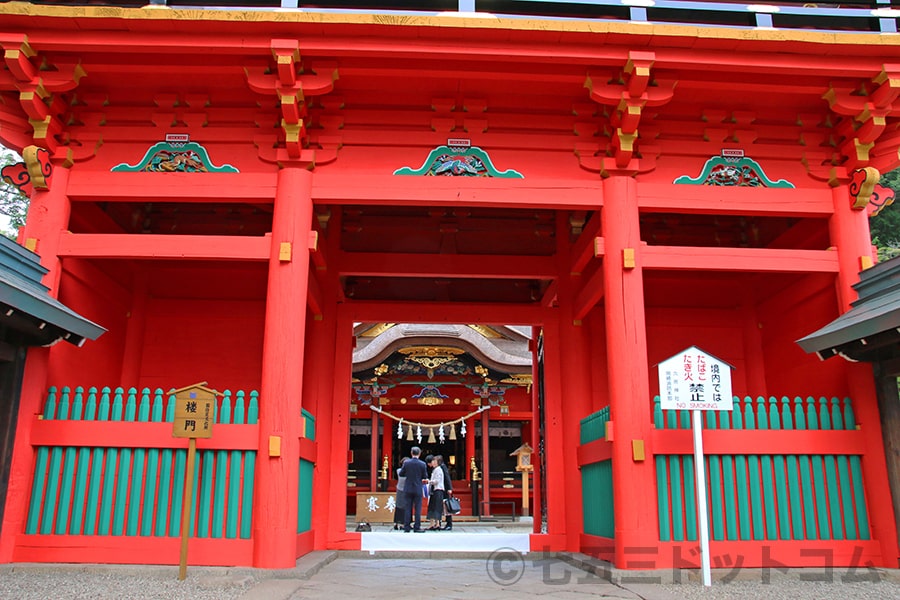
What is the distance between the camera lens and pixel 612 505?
6844mm

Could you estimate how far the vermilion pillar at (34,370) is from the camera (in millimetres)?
6203

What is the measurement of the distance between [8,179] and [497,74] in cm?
475

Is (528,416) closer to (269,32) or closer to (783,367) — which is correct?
(783,367)

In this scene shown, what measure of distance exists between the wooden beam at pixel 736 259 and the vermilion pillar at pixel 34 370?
18.0 feet

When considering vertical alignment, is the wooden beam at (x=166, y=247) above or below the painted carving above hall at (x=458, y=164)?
below

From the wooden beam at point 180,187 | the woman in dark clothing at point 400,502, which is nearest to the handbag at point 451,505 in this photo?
the woman in dark clothing at point 400,502

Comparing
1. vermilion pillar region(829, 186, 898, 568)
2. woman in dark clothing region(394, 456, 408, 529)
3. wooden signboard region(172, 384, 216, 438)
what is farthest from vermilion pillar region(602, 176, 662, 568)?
woman in dark clothing region(394, 456, 408, 529)

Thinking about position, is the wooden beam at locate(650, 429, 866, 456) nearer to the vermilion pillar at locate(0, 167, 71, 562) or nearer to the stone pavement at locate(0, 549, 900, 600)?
the stone pavement at locate(0, 549, 900, 600)

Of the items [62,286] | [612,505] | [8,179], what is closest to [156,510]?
[62,286]

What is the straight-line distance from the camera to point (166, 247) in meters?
6.78

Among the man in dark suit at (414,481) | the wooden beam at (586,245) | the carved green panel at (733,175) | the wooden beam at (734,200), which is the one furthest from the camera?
the man in dark suit at (414,481)

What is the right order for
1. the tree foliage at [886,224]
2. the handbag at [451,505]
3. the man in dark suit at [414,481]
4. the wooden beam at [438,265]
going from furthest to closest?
1. the tree foliage at [886,224]
2. the handbag at [451,505]
3. the man in dark suit at [414,481]
4. the wooden beam at [438,265]

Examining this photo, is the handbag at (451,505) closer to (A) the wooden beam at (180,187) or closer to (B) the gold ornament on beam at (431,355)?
(B) the gold ornament on beam at (431,355)

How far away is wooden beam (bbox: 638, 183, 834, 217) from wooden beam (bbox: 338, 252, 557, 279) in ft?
7.42
